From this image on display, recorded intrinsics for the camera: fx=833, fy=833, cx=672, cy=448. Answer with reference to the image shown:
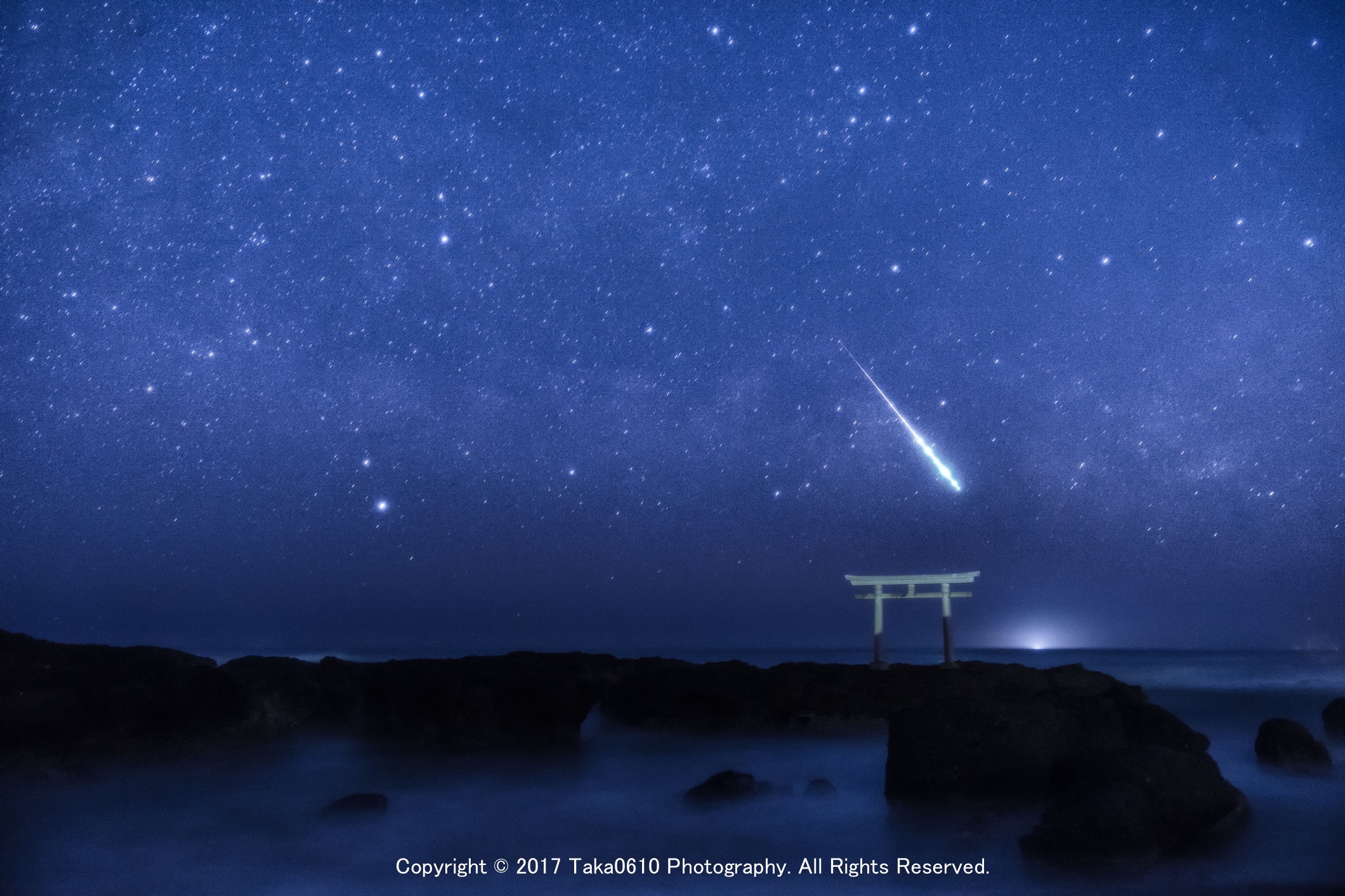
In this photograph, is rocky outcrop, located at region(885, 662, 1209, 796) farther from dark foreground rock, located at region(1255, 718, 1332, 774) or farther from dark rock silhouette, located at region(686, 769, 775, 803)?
dark foreground rock, located at region(1255, 718, 1332, 774)

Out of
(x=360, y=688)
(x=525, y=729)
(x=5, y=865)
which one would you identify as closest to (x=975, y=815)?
(x=525, y=729)

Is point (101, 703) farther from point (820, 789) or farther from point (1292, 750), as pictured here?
point (1292, 750)

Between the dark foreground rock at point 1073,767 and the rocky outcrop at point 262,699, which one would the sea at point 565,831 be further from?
the rocky outcrop at point 262,699

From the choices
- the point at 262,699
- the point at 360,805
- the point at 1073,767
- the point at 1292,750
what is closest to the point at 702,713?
the point at 360,805

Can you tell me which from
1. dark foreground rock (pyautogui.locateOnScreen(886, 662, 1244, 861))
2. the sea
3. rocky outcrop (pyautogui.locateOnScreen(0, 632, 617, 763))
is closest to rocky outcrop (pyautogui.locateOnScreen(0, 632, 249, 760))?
rocky outcrop (pyautogui.locateOnScreen(0, 632, 617, 763))

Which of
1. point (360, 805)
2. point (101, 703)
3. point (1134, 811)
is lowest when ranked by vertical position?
point (360, 805)
